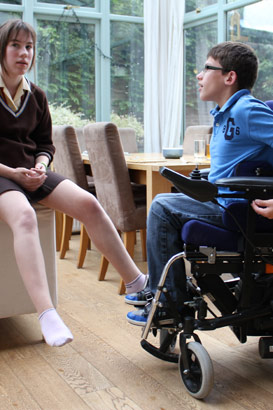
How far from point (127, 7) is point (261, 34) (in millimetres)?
1536

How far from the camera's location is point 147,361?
6.33 feet

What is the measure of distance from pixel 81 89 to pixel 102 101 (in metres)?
0.25

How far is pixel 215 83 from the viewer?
5.96 feet

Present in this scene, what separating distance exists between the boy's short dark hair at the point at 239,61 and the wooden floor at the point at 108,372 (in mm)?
979

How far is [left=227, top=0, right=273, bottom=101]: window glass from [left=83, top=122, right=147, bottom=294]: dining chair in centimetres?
246

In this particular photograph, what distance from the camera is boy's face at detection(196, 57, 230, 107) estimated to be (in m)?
1.82

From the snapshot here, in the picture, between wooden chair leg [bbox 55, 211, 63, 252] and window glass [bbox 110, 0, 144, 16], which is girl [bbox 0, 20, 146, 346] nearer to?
wooden chair leg [bbox 55, 211, 63, 252]

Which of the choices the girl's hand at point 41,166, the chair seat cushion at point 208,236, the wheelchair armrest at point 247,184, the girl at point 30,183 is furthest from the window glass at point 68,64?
the wheelchair armrest at point 247,184

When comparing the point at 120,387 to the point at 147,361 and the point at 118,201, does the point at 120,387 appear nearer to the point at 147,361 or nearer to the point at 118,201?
the point at 147,361

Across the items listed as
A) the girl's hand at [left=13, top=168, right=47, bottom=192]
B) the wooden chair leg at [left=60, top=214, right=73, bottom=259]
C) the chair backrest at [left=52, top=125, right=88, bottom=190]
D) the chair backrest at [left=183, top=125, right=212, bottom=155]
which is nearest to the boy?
the girl's hand at [left=13, top=168, right=47, bottom=192]

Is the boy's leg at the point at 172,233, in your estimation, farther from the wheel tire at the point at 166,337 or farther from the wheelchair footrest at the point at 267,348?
the wheelchair footrest at the point at 267,348

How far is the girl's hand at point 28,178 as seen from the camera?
2127 mm

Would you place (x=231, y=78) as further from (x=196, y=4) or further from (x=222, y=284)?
(x=196, y=4)

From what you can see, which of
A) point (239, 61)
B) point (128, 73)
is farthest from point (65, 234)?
point (128, 73)
